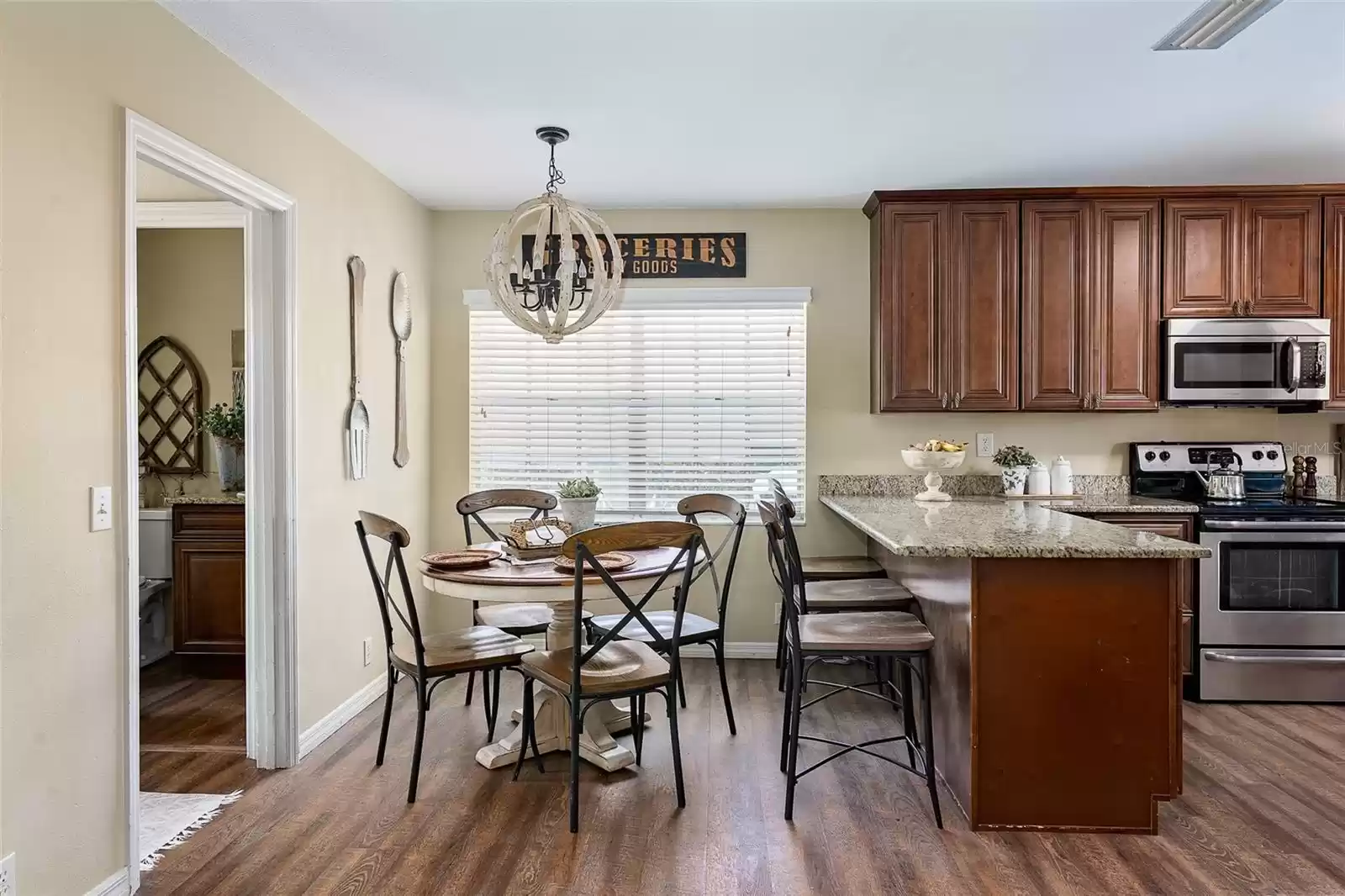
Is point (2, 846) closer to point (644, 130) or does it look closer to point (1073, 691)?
point (1073, 691)

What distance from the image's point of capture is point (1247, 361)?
4098 mm

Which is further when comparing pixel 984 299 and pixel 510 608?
pixel 984 299

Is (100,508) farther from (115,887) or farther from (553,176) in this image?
(553,176)

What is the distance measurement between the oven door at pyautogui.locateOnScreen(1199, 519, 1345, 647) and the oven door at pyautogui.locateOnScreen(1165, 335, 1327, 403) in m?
0.68

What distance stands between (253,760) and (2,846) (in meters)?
1.28

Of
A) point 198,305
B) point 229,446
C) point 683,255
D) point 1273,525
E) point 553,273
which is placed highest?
point 683,255

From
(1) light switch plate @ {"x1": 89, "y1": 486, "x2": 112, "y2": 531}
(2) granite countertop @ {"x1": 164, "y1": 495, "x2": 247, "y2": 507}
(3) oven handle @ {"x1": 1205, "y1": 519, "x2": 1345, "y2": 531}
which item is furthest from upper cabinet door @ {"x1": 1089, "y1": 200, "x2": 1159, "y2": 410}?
(2) granite countertop @ {"x1": 164, "y1": 495, "x2": 247, "y2": 507}

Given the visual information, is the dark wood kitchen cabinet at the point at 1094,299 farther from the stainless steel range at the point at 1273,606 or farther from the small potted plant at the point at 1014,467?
the stainless steel range at the point at 1273,606

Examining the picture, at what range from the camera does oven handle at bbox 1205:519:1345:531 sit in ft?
12.3

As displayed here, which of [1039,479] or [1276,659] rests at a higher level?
[1039,479]

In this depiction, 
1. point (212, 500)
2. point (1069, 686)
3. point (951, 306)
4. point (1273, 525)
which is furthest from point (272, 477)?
point (1273, 525)

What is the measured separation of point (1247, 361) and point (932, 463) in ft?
5.47

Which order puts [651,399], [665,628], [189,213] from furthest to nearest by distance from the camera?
[651,399] < [189,213] < [665,628]

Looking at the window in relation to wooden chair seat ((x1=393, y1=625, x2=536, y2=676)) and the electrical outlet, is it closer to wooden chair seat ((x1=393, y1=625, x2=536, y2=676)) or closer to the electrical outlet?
wooden chair seat ((x1=393, y1=625, x2=536, y2=676))
